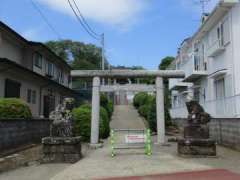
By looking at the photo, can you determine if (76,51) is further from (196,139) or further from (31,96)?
(196,139)

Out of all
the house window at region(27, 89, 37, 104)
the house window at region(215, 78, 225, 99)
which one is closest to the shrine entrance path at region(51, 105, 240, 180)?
the house window at region(215, 78, 225, 99)

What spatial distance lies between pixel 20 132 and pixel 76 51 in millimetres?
56215

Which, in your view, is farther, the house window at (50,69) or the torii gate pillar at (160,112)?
the house window at (50,69)

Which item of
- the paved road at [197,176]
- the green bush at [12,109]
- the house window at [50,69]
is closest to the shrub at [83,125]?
the green bush at [12,109]

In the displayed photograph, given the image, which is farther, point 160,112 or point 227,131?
point 160,112

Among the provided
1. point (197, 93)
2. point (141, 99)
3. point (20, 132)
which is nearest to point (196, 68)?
point (197, 93)

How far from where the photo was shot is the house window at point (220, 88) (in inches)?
758

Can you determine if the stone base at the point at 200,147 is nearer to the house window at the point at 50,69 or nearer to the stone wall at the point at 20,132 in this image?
the stone wall at the point at 20,132

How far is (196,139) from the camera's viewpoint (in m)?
12.6

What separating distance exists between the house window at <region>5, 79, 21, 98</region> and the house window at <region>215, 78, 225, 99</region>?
12822mm

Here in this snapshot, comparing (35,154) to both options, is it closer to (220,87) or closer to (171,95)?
(220,87)

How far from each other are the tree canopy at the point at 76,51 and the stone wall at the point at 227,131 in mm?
50047

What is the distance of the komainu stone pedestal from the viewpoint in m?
12.5

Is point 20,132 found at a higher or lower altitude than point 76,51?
lower
